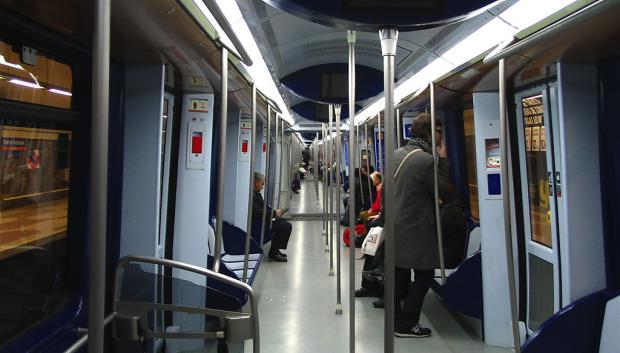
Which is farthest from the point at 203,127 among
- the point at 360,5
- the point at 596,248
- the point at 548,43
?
the point at 596,248

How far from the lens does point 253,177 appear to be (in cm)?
326

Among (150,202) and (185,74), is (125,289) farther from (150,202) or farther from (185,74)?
(185,74)

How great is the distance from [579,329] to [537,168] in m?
1.29

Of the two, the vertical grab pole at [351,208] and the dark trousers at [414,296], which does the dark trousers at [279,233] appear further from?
the vertical grab pole at [351,208]

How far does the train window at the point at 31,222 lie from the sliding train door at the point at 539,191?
9.53 feet

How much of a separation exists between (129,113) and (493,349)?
10.7 feet

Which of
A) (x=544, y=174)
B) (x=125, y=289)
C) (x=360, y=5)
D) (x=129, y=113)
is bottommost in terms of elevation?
(x=125, y=289)

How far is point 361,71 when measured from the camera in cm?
544

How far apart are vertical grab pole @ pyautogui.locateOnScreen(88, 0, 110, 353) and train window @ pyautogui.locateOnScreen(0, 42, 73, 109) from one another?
1.19 meters

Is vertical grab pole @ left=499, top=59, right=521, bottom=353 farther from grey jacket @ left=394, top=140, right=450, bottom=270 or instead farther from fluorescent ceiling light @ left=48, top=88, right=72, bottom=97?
fluorescent ceiling light @ left=48, top=88, right=72, bottom=97

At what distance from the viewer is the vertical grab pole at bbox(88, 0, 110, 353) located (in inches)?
31.9

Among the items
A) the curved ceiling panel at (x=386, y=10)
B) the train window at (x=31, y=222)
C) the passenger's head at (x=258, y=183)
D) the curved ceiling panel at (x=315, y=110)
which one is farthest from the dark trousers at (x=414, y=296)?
the curved ceiling panel at (x=315, y=110)

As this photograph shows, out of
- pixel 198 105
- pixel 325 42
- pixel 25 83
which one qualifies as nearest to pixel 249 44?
pixel 198 105

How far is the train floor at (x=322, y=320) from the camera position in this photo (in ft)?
12.1
